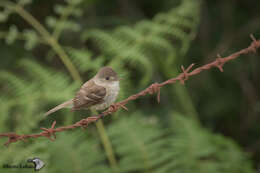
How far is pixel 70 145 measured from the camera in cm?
438

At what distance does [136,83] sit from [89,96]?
3.30 meters

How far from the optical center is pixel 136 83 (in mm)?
6211

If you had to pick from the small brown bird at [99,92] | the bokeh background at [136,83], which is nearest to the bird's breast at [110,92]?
the small brown bird at [99,92]

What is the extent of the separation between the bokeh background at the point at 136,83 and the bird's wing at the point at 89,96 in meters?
1.12

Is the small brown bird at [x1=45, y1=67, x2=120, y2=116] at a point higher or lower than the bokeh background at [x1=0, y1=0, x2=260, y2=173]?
lower

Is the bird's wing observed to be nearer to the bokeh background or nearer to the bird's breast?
the bird's breast

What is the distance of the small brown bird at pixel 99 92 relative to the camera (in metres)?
2.93

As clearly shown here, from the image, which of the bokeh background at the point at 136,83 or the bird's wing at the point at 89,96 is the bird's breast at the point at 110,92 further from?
the bokeh background at the point at 136,83

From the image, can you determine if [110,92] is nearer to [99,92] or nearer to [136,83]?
[99,92]

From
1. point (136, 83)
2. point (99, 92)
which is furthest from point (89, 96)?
point (136, 83)

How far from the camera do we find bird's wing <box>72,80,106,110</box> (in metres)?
2.91

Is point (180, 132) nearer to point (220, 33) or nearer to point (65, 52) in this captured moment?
point (65, 52)

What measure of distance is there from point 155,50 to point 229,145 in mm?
2144

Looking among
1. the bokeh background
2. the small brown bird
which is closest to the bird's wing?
the small brown bird
